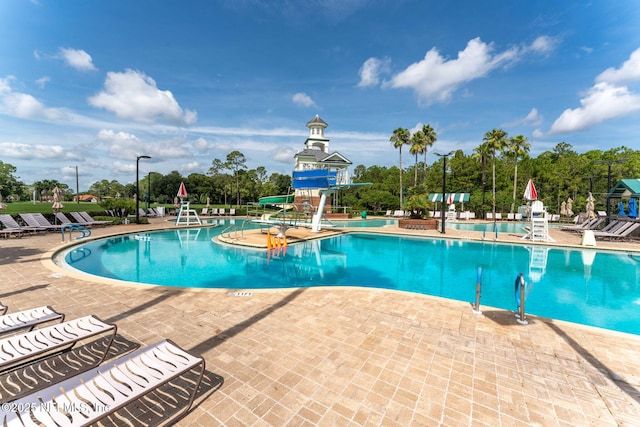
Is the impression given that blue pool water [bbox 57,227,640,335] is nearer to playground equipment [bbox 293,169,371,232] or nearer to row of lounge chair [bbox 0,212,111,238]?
playground equipment [bbox 293,169,371,232]

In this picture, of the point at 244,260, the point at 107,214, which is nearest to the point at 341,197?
the point at 107,214

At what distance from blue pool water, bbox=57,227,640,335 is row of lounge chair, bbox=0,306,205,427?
5612 mm

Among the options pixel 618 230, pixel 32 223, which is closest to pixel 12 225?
pixel 32 223

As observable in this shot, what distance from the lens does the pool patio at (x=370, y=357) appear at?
3.11 m

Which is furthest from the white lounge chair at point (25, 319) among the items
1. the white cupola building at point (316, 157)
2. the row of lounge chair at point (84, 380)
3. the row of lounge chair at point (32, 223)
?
the white cupola building at point (316, 157)

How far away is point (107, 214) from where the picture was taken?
26062 mm

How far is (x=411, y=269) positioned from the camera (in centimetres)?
1230

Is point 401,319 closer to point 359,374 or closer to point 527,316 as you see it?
point 359,374

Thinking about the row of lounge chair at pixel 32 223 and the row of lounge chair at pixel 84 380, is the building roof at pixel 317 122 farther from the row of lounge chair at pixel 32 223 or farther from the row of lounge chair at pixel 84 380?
the row of lounge chair at pixel 84 380

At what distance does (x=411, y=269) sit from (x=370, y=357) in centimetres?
878

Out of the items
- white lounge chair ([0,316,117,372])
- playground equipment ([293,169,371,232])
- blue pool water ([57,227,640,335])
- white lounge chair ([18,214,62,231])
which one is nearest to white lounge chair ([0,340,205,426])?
white lounge chair ([0,316,117,372])

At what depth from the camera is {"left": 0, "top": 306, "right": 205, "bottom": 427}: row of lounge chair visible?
230cm

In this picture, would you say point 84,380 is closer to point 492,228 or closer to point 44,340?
point 44,340

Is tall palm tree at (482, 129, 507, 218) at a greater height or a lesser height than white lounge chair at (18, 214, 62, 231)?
greater
